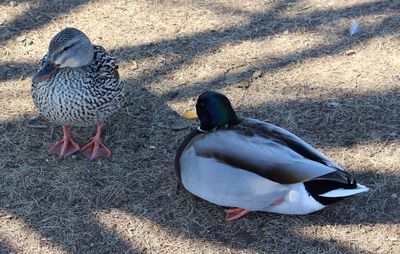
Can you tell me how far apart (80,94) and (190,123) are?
2.69ft

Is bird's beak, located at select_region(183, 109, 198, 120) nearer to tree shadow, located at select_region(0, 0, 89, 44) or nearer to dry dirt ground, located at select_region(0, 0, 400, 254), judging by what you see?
dry dirt ground, located at select_region(0, 0, 400, 254)

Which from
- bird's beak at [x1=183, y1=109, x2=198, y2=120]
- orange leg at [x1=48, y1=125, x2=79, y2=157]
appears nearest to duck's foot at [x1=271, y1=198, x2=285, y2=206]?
bird's beak at [x1=183, y1=109, x2=198, y2=120]

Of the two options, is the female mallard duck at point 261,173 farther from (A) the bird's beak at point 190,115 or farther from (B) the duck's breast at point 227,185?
(A) the bird's beak at point 190,115

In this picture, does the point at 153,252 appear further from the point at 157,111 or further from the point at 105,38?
the point at 105,38

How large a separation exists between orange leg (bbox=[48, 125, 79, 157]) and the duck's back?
20 centimetres

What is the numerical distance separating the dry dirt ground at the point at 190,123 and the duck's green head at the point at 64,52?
0.58m

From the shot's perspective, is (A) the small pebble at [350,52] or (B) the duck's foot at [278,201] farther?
(A) the small pebble at [350,52]

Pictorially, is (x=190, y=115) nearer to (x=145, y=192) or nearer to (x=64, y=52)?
(x=145, y=192)

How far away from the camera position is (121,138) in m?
4.25

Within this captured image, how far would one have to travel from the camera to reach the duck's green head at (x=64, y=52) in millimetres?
3781

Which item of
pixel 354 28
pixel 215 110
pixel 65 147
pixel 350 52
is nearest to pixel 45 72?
pixel 65 147

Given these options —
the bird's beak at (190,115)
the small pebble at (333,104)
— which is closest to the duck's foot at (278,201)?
the bird's beak at (190,115)

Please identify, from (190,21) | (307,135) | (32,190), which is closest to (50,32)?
(190,21)

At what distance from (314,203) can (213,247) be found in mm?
561
